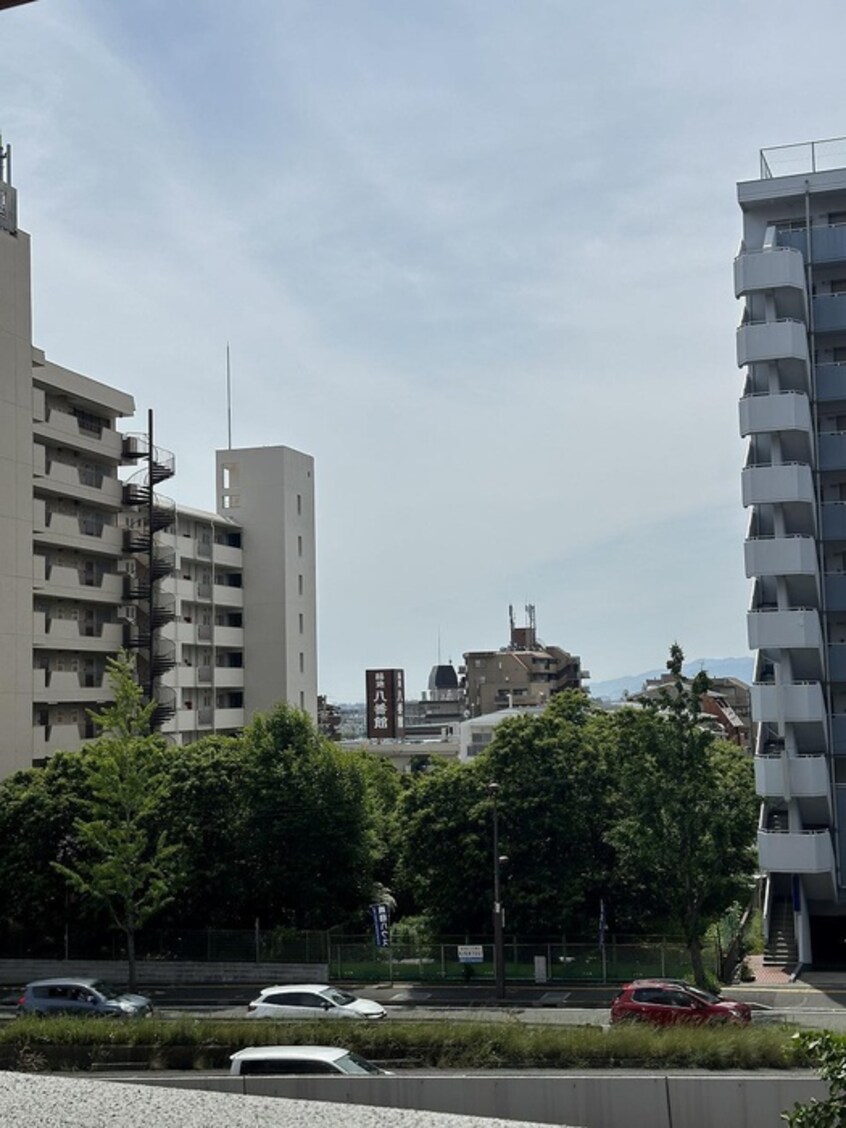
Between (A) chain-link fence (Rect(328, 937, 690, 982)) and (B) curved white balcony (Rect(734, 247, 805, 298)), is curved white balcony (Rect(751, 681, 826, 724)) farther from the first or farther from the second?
(B) curved white balcony (Rect(734, 247, 805, 298))

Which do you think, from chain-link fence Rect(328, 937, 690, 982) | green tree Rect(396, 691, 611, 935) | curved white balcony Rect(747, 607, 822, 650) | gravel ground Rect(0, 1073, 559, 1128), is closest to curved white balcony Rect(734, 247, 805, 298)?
curved white balcony Rect(747, 607, 822, 650)

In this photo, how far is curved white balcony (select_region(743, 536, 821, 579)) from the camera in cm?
4344

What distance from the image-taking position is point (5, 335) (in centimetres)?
5316

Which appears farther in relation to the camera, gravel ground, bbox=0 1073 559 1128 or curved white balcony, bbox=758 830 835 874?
curved white balcony, bbox=758 830 835 874

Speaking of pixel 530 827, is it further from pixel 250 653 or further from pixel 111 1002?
pixel 250 653

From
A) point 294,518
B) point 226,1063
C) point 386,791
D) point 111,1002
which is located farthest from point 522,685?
point 226,1063

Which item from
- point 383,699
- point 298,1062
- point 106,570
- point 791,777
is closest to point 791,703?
point 791,777

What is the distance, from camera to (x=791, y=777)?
42938 millimetres

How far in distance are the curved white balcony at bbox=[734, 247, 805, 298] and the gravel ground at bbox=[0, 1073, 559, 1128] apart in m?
39.2

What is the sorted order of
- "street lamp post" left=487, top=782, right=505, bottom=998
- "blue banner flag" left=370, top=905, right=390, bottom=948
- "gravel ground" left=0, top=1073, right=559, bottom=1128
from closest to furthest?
"gravel ground" left=0, top=1073, right=559, bottom=1128
"street lamp post" left=487, top=782, right=505, bottom=998
"blue banner flag" left=370, top=905, right=390, bottom=948

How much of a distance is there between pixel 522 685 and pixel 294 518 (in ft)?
254

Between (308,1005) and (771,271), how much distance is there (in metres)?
28.3

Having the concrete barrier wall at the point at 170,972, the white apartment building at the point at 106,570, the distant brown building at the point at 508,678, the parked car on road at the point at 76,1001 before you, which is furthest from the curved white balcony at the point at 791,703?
→ the distant brown building at the point at 508,678

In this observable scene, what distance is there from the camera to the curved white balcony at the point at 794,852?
138ft
